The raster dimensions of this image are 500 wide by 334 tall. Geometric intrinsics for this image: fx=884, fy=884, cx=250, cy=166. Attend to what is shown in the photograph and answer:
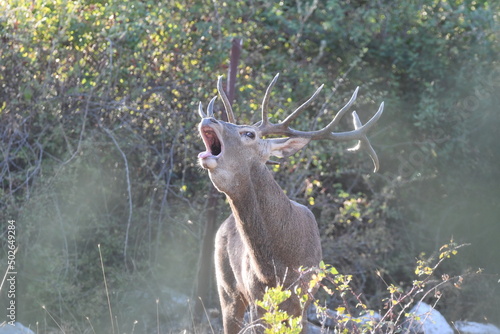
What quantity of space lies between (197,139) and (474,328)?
11.2 ft

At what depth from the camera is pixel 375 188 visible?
1028cm

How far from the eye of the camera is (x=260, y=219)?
595cm

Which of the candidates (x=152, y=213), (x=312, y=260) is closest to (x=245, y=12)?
(x=152, y=213)

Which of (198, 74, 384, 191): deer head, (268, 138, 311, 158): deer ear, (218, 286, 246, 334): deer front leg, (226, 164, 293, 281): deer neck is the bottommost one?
(218, 286, 246, 334): deer front leg

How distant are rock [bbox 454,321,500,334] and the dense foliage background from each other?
0.50m

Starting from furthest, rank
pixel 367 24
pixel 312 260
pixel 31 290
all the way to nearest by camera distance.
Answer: pixel 367 24 → pixel 31 290 → pixel 312 260

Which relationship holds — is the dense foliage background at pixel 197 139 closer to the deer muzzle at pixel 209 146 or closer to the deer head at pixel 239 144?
the deer head at pixel 239 144

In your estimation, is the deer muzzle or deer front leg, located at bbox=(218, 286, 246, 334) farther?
deer front leg, located at bbox=(218, 286, 246, 334)

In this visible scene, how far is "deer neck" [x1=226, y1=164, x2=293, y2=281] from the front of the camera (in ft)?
19.3

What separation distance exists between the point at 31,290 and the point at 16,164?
1.29 meters

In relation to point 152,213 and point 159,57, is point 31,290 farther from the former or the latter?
point 159,57

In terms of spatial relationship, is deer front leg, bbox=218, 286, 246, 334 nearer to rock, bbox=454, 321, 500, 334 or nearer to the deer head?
the deer head

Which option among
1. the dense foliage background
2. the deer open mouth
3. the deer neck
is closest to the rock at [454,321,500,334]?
the dense foliage background

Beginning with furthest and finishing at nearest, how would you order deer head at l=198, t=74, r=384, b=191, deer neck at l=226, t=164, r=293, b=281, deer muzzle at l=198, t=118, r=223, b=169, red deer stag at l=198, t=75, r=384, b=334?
deer neck at l=226, t=164, r=293, b=281 → red deer stag at l=198, t=75, r=384, b=334 → deer head at l=198, t=74, r=384, b=191 → deer muzzle at l=198, t=118, r=223, b=169
